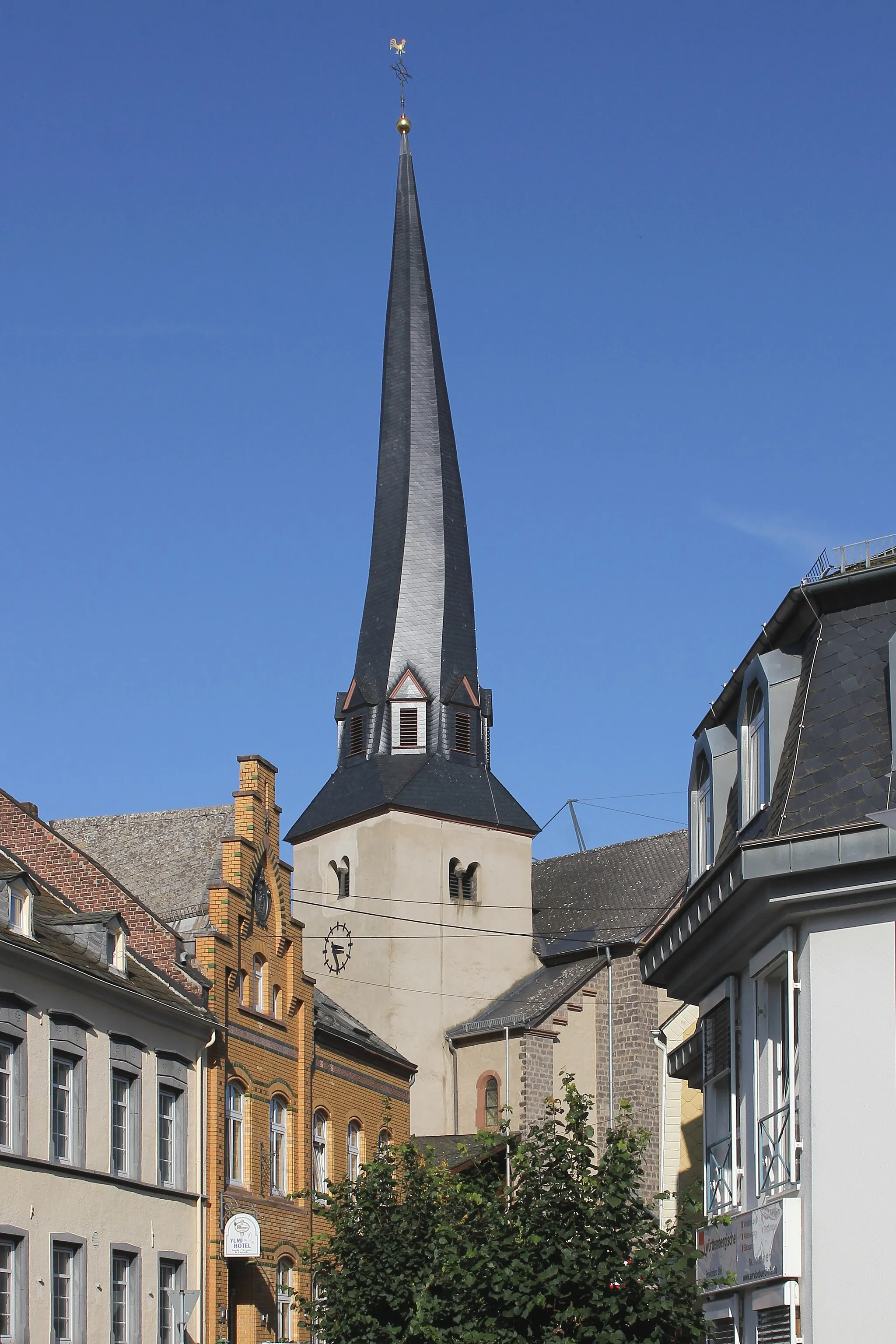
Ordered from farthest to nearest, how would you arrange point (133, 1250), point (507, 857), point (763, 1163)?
1. point (507, 857)
2. point (133, 1250)
3. point (763, 1163)

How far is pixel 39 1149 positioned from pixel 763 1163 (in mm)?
14414

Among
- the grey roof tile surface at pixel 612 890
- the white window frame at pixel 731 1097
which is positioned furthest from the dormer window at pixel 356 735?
the white window frame at pixel 731 1097

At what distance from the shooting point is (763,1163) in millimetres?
16875

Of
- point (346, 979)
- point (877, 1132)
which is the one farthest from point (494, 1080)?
point (877, 1132)

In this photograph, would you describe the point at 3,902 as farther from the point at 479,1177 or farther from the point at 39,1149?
the point at 479,1177

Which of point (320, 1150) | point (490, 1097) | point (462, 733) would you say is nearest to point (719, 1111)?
point (320, 1150)

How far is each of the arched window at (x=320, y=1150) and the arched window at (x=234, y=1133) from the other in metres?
3.75

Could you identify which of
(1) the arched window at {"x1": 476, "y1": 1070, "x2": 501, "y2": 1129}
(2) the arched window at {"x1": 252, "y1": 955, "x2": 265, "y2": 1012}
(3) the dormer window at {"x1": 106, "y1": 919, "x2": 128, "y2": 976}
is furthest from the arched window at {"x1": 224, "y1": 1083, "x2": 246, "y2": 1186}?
(1) the arched window at {"x1": 476, "y1": 1070, "x2": 501, "y2": 1129}

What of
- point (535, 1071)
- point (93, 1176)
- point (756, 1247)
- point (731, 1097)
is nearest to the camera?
point (756, 1247)

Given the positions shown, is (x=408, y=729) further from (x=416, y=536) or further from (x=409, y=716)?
(x=416, y=536)

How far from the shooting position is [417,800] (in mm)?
67750

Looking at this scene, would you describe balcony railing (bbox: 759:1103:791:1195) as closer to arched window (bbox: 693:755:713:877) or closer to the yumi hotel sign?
the yumi hotel sign

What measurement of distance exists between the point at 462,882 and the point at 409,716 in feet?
20.5

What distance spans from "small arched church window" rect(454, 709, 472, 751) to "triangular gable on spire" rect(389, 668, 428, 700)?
1.37m
